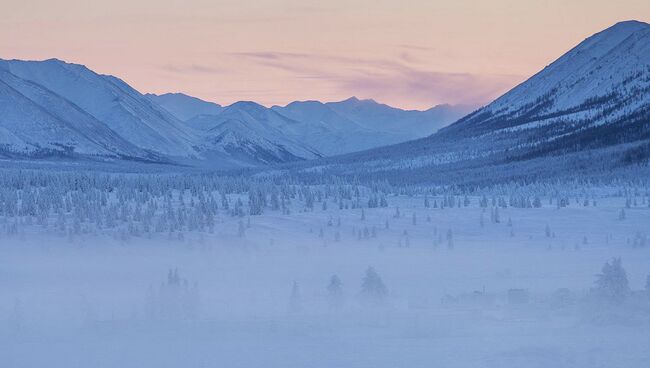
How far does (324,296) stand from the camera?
18.0 metres

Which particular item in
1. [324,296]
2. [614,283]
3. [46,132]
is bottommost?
[324,296]

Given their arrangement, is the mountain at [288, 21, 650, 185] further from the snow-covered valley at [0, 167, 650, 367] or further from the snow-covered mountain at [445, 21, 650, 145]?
the snow-covered valley at [0, 167, 650, 367]

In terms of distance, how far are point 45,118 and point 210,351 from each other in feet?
572

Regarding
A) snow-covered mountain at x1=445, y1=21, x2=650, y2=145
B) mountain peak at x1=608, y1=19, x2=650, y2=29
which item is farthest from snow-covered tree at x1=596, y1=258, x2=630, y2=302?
mountain peak at x1=608, y1=19, x2=650, y2=29

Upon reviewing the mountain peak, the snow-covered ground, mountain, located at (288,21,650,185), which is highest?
the mountain peak

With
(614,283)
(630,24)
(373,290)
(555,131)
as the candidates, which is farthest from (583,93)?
(614,283)

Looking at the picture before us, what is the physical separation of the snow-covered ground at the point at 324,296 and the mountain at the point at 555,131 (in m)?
43.5

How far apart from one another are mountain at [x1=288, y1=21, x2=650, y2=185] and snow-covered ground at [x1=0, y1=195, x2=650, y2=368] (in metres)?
43.5

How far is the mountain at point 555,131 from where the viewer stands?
7612 centimetres

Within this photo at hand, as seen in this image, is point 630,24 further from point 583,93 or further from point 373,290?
point 373,290

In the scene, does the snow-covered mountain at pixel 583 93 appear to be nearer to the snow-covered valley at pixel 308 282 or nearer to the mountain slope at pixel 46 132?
the snow-covered valley at pixel 308 282

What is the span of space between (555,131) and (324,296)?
81.7 m

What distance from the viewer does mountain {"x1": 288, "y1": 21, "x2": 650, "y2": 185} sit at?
7612 centimetres

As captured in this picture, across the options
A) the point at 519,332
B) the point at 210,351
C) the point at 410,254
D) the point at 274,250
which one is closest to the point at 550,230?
the point at 410,254
